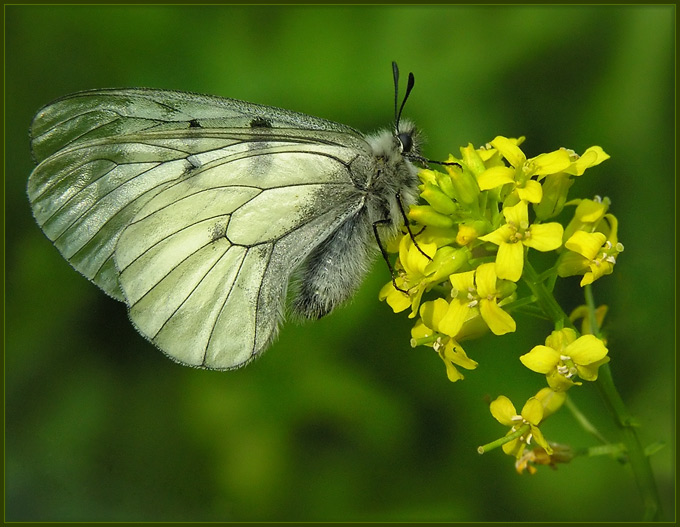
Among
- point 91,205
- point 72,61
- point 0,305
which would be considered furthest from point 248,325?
point 72,61

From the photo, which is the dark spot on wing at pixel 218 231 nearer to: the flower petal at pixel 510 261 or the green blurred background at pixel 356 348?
the green blurred background at pixel 356 348

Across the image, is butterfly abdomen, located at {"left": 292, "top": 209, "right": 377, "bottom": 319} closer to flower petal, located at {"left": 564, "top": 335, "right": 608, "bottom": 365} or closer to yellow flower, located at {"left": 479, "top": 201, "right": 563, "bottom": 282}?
yellow flower, located at {"left": 479, "top": 201, "right": 563, "bottom": 282}

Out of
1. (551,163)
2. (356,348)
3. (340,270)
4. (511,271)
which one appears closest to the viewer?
(511,271)

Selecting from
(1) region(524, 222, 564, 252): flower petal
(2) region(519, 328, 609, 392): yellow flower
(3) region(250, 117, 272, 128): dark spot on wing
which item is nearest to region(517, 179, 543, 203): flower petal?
(1) region(524, 222, 564, 252): flower petal

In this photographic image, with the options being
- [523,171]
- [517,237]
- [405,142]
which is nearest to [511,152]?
[523,171]

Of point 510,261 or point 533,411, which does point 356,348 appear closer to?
point 533,411

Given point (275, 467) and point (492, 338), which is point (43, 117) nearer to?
point (275, 467)
